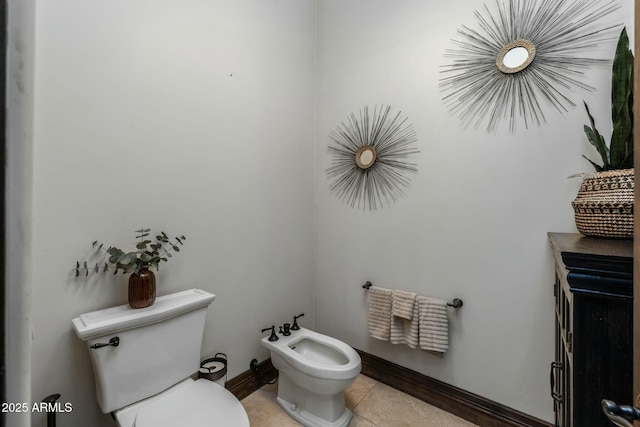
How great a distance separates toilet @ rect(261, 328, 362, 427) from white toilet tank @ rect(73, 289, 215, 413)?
495 mm

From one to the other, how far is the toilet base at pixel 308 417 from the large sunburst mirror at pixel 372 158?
120 cm

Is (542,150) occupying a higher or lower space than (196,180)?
higher

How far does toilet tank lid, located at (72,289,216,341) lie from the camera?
3.45 feet

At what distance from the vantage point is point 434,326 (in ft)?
5.17

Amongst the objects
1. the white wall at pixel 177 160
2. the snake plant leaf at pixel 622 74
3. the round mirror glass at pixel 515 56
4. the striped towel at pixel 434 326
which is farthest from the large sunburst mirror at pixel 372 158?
the snake plant leaf at pixel 622 74

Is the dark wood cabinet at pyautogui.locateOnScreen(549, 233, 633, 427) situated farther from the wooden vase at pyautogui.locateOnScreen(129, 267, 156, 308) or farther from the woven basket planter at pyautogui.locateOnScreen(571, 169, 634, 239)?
the wooden vase at pyautogui.locateOnScreen(129, 267, 156, 308)

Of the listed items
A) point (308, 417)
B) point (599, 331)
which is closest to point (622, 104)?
point (599, 331)

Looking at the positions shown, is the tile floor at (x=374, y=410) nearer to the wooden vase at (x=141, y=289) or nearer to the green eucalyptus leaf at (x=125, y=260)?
the wooden vase at (x=141, y=289)

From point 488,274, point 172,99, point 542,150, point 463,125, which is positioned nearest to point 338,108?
point 463,125

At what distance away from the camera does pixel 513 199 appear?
1.42m

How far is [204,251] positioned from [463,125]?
1.54 m

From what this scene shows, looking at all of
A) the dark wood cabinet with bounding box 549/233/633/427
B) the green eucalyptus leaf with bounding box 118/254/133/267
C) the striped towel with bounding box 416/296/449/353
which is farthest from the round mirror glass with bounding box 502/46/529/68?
the green eucalyptus leaf with bounding box 118/254/133/267

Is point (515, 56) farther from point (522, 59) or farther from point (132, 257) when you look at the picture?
point (132, 257)

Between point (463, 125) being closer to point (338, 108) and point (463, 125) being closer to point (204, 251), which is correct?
point (338, 108)
